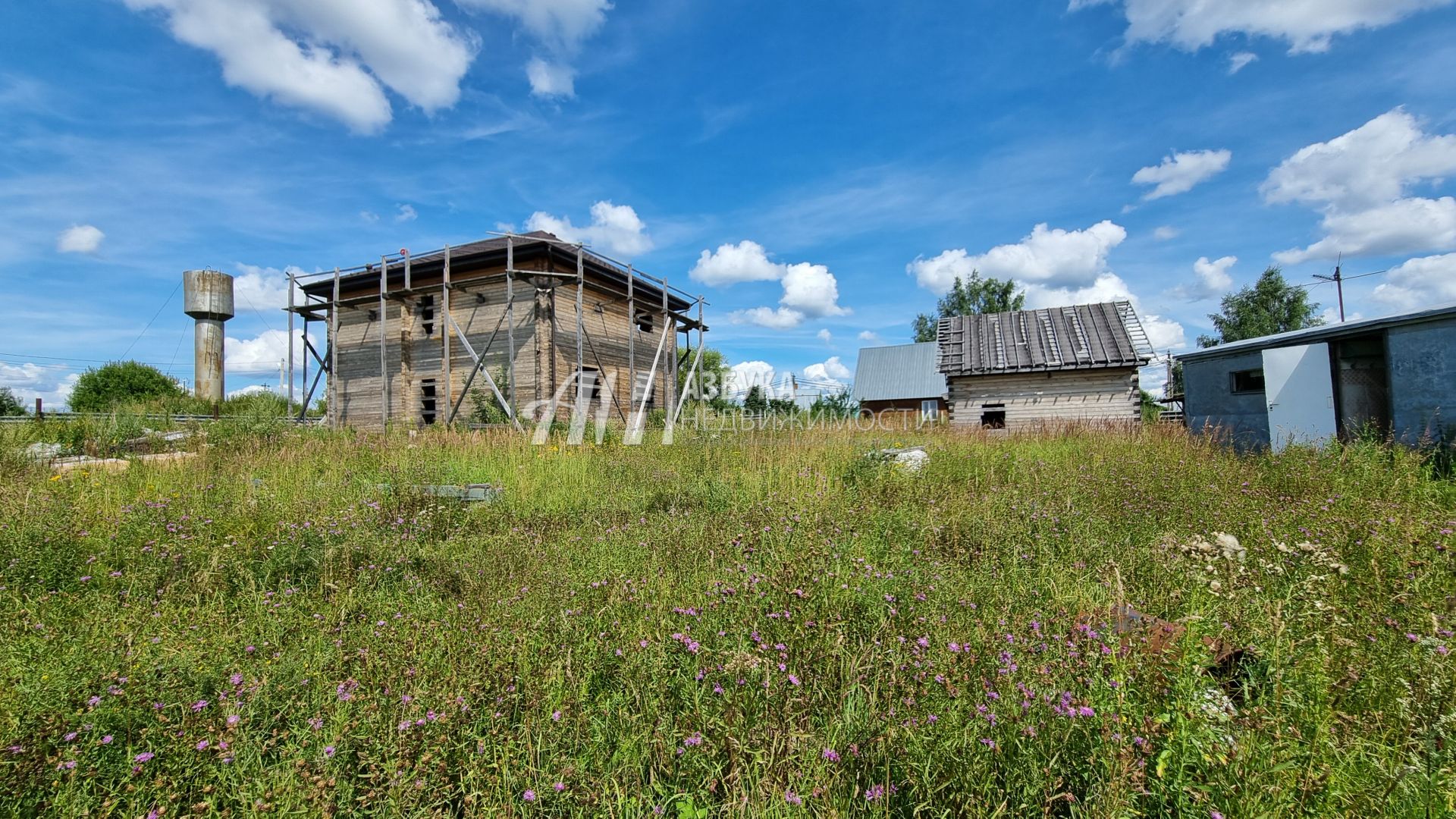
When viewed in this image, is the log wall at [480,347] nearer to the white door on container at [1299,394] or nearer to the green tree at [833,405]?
the green tree at [833,405]

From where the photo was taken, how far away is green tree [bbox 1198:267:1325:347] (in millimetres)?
31641

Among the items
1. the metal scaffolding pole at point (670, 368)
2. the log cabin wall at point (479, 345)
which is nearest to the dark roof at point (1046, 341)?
the metal scaffolding pole at point (670, 368)

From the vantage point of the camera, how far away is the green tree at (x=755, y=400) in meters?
22.5

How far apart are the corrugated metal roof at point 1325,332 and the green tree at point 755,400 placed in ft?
43.2

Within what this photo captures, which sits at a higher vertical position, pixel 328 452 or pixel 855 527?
pixel 328 452

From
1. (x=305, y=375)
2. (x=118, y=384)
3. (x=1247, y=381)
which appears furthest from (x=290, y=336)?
(x=1247, y=381)

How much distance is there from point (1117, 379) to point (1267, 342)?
17.9ft

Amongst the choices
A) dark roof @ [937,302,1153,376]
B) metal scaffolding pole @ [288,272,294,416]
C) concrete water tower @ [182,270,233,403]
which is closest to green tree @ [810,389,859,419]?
dark roof @ [937,302,1153,376]

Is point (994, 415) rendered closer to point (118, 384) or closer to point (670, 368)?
point (670, 368)

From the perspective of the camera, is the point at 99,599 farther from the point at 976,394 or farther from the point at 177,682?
the point at 976,394

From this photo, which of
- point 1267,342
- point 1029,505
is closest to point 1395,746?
point 1029,505

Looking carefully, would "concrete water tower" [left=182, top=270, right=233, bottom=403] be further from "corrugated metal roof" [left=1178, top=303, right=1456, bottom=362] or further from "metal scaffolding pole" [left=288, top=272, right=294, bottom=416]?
"corrugated metal roof" [left=1178, top=303, right=1456, bottom=362]

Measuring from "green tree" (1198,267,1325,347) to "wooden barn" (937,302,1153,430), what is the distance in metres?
21.8

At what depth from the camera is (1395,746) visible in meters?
1.87
